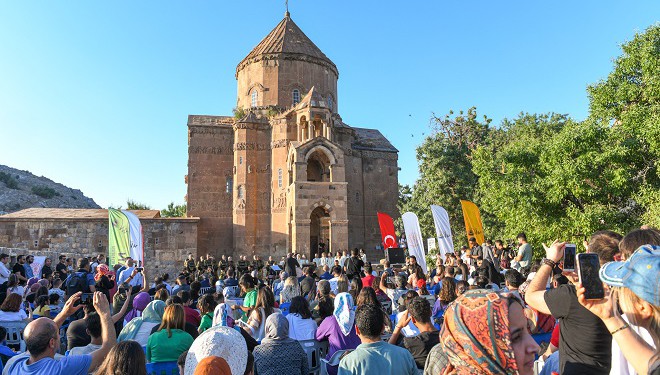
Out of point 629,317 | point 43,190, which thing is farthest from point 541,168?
point 43,190

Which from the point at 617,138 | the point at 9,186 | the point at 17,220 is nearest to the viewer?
the point at 617,138

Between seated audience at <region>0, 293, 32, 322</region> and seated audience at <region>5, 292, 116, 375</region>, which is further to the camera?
seated audience at <region>0, 293, 32, 322</region>

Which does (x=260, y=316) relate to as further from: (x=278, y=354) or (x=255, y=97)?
(x=255, y=97)

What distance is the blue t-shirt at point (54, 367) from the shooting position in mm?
3420

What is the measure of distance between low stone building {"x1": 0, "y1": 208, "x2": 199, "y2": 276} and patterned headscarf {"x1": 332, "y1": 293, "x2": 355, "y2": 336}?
73.2 ft

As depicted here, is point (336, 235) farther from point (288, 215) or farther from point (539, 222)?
point (539, 222)

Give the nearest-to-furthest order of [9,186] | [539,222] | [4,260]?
[4,260], [539,222], [9,186]

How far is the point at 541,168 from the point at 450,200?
9650 mm

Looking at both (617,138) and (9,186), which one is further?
(9,186)

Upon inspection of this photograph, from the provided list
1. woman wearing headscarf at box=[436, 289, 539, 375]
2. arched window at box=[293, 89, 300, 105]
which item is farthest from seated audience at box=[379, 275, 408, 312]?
arched window at box=[293, 89, 300, 105]

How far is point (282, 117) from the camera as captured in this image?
2905cm

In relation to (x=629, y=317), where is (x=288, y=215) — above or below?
above

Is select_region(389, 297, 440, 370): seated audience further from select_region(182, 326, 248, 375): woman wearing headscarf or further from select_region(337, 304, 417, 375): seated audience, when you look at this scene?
select_region(182, 326, 248, 375): woman wearing headscarf

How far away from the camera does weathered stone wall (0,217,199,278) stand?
80.7 ft
